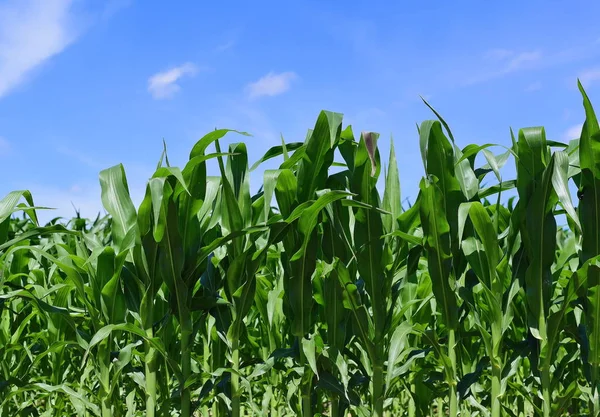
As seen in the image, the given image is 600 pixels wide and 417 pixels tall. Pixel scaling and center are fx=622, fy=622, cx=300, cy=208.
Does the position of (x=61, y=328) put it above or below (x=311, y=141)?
below

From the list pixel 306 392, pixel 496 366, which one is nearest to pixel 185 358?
pixel 306 392

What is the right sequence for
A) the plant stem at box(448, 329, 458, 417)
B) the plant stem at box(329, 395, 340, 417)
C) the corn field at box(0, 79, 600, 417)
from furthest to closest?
the plant stem at box(329, 395, 340, 417)
the plant stem at box(448, 329, 458, 417)
the corn field at box(0, 79, 600, 417)

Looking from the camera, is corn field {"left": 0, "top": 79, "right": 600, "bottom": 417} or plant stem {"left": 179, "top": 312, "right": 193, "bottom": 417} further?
plant stem {"left": 179, "top": 312, "right": 193, "bottom": 417}

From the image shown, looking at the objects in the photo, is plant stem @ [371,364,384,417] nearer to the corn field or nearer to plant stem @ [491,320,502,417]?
the corn field

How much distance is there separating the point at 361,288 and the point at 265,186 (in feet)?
1.45

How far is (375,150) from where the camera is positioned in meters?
1.75

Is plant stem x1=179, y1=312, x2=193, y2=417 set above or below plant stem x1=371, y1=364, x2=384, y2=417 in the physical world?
above

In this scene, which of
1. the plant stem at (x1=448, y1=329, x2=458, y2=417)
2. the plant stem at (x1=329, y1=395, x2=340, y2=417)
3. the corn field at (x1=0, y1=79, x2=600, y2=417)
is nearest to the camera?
the corn field at (x1=0, y1=79, x2=600, y2=417)

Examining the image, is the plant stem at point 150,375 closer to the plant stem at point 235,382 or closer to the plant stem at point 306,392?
the plant stem at point 235,382

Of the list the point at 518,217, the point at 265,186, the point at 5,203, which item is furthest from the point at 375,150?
the point at 5,203

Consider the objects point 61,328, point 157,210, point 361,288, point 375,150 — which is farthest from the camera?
point 61,328

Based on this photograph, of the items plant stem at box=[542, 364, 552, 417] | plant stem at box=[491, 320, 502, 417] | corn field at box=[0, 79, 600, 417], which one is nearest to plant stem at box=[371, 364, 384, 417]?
corn field at box=[0, 79, 600, 417]

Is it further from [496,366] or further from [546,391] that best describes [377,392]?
[546,391]

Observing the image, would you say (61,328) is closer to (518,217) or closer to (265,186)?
(265,186)
